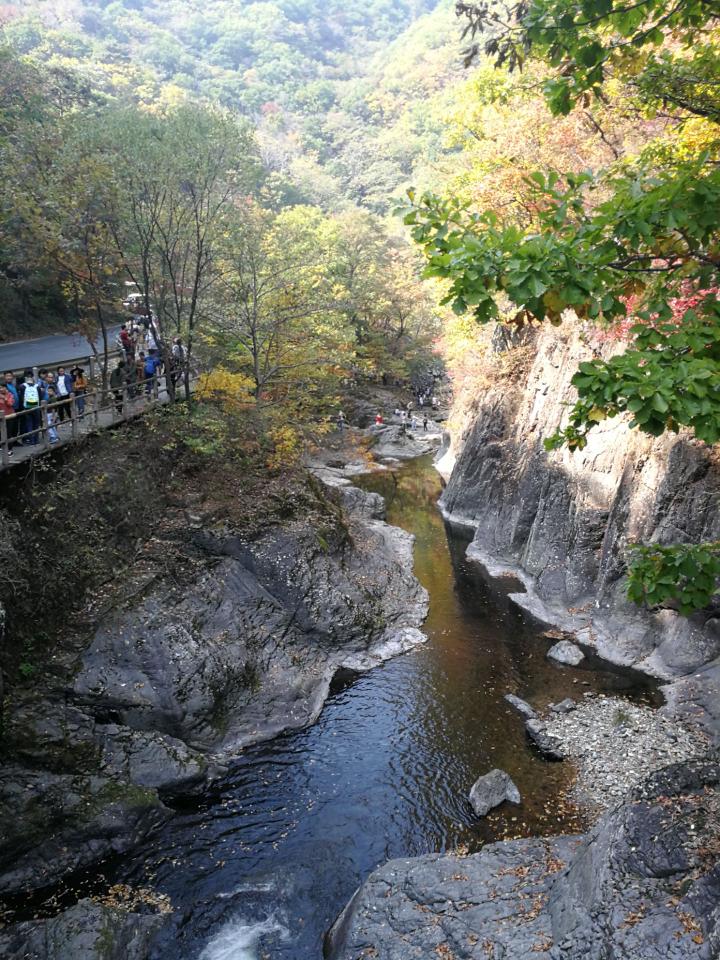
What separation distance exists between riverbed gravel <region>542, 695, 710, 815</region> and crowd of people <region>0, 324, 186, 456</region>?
1456 cm

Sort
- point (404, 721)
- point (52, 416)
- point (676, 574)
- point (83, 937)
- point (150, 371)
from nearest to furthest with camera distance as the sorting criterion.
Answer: point (676, 574), point (83, 937), point (404, 721), point (52, 416), point (150, 371)

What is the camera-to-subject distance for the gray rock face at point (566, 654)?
1850 centimetres

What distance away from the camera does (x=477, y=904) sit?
9227 millimetres

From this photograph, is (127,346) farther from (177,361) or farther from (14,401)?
(14,401)

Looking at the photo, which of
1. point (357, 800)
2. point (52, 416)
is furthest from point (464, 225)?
point (52, 416)

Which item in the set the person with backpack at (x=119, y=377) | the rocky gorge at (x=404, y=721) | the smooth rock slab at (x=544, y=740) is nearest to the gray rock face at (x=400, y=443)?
the rocky gorge at (x=404, y=721)

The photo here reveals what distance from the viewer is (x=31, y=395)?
685 inches

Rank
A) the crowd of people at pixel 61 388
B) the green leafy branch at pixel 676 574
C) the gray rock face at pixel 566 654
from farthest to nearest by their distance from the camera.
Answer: the gray rock face at pixel 566 654
the crowd of people at pixel 61 388
the green leafy branch at pixel 676 574

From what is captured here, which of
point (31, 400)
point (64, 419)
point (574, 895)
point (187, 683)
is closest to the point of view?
point (574, 895)

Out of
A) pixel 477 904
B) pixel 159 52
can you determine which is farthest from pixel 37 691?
pixel 159 52

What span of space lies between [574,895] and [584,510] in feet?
49.8

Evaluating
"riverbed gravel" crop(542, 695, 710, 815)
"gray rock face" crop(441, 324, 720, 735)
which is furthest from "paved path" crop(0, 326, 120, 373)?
"riverbed gravel" crop(542, 695, 710, 815)

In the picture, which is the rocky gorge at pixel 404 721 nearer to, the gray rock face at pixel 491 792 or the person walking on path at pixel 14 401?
the gray rock face at pixel 491 792

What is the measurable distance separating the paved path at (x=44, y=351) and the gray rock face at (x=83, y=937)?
16884mm
